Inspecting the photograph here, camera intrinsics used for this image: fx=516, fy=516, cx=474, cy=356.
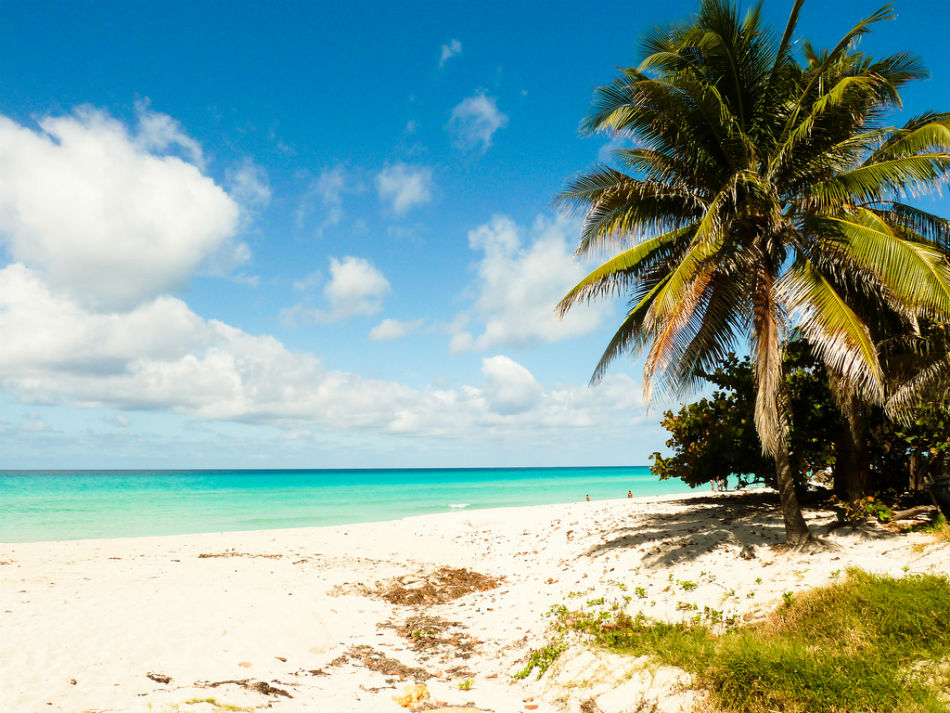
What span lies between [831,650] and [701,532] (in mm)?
6195

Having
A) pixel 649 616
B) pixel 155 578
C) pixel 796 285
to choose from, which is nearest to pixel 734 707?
pixel 649 616

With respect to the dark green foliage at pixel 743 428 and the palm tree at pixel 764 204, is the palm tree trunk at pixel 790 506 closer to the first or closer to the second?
the palm tree at pixel 764 204

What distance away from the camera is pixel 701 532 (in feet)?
35.8

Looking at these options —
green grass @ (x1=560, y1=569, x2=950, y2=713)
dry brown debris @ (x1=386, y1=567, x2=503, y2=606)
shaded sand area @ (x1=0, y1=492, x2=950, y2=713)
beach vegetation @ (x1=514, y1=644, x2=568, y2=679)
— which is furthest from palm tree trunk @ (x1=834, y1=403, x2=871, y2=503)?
dry brown debris @ (x1=386, y1=567, x2=503, y2=606)

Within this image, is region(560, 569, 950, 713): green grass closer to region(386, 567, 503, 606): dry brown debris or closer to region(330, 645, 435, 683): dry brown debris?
region(330, 645, 435, 683): dry brown debris

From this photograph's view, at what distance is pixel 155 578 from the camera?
36.4 feet

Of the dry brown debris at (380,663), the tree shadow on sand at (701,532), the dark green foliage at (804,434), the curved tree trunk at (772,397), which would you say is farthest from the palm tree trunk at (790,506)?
the dry brown debris at (380,663)

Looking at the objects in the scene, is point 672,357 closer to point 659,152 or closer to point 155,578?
point 659,152

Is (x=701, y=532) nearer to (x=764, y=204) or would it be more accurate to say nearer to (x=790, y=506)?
(x=790, y=506)

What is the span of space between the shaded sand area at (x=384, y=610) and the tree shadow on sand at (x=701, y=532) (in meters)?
0.06

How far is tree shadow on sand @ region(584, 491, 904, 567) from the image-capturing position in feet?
32.1

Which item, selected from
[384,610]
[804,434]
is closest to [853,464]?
[804,434]

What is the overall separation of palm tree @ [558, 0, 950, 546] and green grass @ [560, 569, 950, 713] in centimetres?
306

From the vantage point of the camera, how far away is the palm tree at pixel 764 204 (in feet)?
27.2
